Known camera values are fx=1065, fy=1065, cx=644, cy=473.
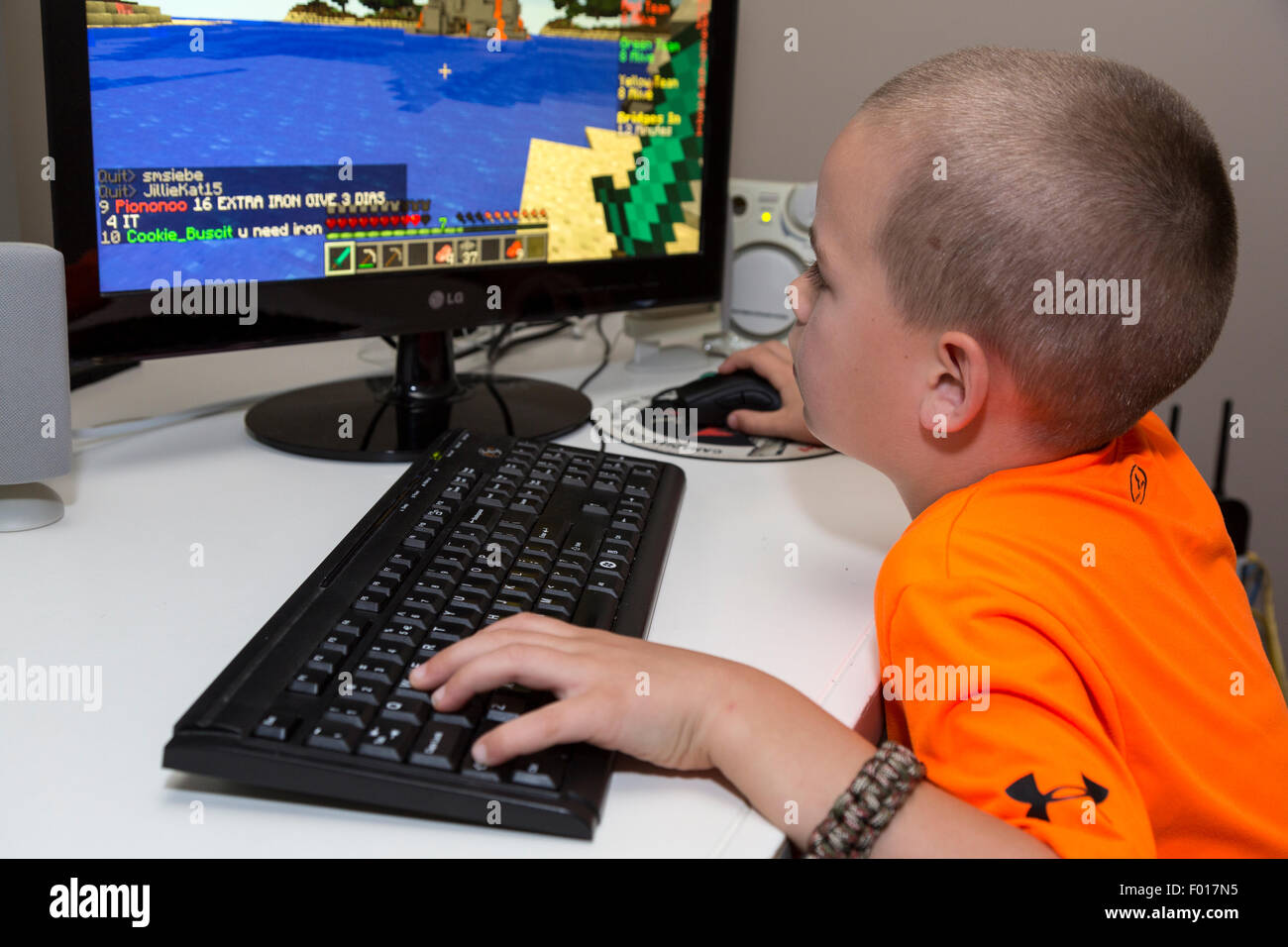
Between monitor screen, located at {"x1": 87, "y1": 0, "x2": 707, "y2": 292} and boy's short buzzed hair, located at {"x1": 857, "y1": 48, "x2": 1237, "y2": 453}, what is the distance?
0.42 m

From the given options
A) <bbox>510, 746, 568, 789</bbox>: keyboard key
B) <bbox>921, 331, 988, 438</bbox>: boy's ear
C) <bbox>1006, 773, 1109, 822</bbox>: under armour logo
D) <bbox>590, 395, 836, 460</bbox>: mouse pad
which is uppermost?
<bbox>921, 331, 988, 438</bbox>: boy's ear

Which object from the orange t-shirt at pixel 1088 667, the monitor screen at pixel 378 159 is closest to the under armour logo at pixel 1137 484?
the orange t-shirt at pixel 1088 667

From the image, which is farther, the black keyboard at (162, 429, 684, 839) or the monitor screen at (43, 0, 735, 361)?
the monitor screen at (43, 0, 735, 361)

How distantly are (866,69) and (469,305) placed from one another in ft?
2.46

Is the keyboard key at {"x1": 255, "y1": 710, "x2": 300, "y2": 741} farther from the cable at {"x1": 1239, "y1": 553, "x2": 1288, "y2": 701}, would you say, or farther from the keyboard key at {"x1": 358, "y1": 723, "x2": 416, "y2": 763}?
the cable at {"x1": 1239, "y1": 553, "x2": 1288, "y2": 701}

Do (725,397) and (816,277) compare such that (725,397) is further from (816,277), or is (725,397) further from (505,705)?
(505,705)

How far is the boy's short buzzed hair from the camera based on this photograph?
549 millimetres

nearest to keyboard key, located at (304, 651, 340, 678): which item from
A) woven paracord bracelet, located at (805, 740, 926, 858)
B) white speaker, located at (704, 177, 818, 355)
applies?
woven paracord bracelet, located at (805, 740, 926, 858)

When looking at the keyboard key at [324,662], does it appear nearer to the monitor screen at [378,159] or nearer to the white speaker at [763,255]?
the monitor screen at [378,159]

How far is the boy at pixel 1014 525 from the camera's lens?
0.47m

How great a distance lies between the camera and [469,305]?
926 millimetres

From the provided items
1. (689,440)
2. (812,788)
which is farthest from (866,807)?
(689,440)

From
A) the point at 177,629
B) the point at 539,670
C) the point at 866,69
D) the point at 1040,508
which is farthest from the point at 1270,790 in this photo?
the point at 866,69
